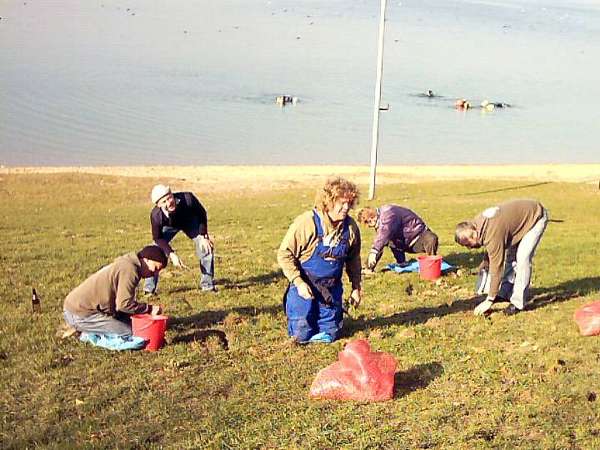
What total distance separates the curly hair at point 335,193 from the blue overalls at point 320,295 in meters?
0.27

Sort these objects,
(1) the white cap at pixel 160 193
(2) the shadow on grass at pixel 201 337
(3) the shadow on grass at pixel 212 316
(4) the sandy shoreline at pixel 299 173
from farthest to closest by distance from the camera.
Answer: (4) the sandy shoreline at pixel 299 173, (1) the white cap at pixel 160 193, (3) the shadow on grass at pixel 212 316, (2) the shadow on grass at pixel 201 337

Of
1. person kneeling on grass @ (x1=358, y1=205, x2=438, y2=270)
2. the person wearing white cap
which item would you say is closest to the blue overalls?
the person wearing white cap

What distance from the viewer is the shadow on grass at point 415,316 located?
30.1 feet

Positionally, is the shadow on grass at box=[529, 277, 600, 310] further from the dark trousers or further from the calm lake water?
the calm lake water

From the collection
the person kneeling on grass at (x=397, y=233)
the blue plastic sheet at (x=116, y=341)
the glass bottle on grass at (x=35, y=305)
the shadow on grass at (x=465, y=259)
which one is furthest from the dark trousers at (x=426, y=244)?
the glass bottle on grass at (x=35, y=305)

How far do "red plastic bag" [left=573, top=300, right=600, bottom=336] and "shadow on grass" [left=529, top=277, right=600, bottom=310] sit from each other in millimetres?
1167

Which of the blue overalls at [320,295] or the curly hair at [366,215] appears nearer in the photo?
the blue overalls at [320,295]

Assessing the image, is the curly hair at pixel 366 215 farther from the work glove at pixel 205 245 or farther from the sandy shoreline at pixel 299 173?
the sandy shoreline at pixel 299 173

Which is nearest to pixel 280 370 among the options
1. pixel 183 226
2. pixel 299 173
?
pixel 183 226

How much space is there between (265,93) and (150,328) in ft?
160

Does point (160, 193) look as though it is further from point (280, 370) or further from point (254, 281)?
point (280, 370)

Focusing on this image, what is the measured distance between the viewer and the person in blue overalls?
7.94 metres

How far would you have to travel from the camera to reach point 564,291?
1093 cm

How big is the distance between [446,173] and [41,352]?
27.2 m
